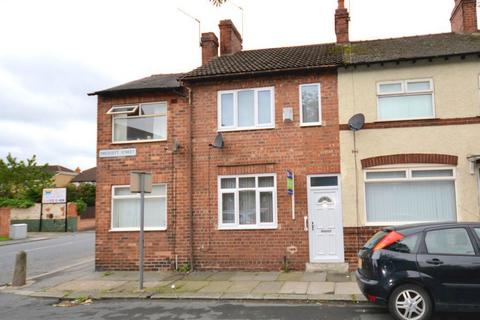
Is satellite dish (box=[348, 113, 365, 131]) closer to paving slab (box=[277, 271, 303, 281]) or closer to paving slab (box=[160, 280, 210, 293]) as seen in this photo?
paving slab (box=[277, 271, 303, 281])

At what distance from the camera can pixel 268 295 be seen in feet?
31.7

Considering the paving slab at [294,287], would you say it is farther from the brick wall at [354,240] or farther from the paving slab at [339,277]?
the brick wall at [354,240]

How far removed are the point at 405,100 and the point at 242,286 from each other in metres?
6.65

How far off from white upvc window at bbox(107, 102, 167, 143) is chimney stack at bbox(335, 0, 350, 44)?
622 centimetres

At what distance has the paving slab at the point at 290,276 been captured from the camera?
37.5 ft

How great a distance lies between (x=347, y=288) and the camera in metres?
10.1

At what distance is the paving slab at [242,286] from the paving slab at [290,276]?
0.82 m

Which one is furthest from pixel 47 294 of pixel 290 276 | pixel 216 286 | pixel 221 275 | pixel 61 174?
pixel 61 174

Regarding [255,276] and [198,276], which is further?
[198,276]

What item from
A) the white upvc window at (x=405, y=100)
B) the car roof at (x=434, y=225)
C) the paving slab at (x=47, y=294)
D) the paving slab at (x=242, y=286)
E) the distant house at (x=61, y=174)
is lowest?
the paving slab at (x=47, y=294)

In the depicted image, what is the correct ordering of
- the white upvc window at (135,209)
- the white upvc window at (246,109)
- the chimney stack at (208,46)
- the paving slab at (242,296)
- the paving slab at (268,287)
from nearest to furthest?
the paving slab at (242,296) → the paving slab at (268,287) → the white upvc window at (246,109) → the white upvc window at (135,209) → the chimney stack at (208,46)

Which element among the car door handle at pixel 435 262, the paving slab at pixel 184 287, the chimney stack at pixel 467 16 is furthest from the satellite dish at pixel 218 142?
the chimney stack at pixel 467 16

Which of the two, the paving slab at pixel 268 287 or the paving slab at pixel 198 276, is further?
the paving slab at pixel 198 276

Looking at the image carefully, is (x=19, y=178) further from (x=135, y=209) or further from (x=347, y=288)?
(x=347, y=288)
